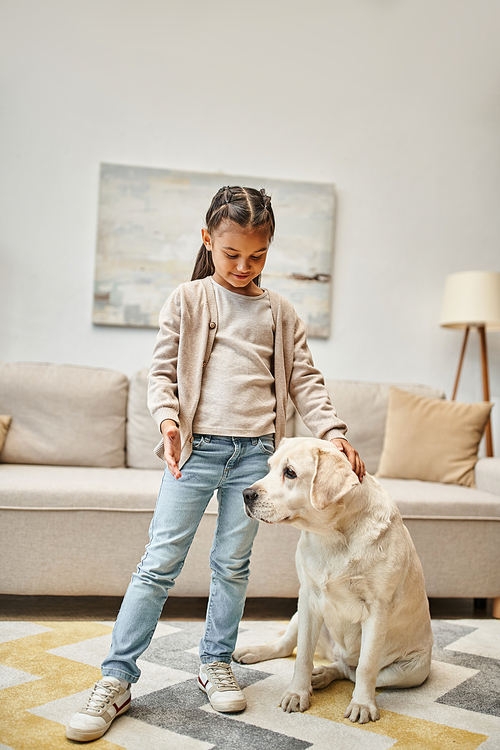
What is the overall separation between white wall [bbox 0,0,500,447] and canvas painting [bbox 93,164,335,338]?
3.2 inches

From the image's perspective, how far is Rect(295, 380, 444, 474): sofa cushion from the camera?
115 inches

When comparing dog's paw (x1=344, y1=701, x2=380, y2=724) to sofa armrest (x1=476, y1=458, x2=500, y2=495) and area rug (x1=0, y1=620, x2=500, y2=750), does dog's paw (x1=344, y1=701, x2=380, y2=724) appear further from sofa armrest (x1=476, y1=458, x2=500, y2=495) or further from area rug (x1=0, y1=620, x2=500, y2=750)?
sofa armrest (x1=476, y1=458, x2=500, y2=495)

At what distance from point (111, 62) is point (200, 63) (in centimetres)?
47

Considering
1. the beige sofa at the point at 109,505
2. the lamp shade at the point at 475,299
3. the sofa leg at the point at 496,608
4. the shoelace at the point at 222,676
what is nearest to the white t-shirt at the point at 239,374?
the shoelace at the point at 222,676

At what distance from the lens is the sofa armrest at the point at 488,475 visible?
2549 millimetres

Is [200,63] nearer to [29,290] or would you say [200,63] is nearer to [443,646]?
[29,290]

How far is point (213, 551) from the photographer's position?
1.58 m

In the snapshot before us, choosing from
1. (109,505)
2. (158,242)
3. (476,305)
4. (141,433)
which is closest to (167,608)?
(109,505)

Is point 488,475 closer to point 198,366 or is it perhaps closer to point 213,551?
point 213,551

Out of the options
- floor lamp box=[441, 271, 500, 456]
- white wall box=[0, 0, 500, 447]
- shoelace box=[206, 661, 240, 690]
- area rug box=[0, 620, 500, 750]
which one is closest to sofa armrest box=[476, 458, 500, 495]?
floor lamp box=[441, 271, 500, 456]

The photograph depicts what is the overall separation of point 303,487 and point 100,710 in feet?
2.08

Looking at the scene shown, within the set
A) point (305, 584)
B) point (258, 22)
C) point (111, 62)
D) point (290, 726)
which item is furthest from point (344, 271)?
point (290, 726)

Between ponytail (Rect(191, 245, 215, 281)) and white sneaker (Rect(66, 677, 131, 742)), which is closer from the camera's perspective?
white sneaker (Rect(66, 677, 131, 742))

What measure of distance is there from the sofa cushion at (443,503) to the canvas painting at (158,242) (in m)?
1.23
